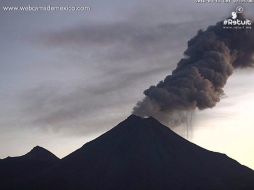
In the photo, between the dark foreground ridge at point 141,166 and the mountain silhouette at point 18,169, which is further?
the mountain silhouette at point 18,169

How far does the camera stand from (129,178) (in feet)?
426

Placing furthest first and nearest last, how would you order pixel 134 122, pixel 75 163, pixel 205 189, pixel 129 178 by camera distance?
pixel 134 122 < pixel 75 163 < pixel 129 178 < pixel 205 189

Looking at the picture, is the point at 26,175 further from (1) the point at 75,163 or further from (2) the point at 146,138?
(2) the point at 146,138

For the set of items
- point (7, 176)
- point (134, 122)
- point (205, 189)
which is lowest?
point (205, 189)

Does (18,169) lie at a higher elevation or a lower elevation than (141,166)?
higher

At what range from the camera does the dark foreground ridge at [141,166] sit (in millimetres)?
125062

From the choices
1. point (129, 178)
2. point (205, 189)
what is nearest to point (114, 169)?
point (129, 178)

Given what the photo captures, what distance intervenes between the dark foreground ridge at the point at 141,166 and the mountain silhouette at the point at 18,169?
1645 millimetres

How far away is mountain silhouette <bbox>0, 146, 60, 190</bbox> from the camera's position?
142 metres

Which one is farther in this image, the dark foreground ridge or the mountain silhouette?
the mountain silhouette

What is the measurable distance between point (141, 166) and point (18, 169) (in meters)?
53.2

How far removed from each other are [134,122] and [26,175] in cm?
3685

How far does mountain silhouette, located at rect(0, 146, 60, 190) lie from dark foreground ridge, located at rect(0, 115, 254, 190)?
5.40 ft

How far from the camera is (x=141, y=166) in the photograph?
137 metres
